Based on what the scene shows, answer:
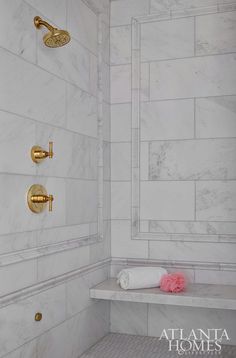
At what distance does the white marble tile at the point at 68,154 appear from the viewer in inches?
75.4

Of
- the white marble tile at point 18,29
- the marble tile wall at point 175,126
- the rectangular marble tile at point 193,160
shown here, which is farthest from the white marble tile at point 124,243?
the white marble tile at point 18,29

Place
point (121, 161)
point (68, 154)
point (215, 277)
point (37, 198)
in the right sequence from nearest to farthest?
point (37, 198)
point (68, 154)
point (215, 277)
point (121, 161)

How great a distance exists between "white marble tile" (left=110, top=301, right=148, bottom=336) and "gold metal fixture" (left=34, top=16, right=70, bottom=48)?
5.08ft

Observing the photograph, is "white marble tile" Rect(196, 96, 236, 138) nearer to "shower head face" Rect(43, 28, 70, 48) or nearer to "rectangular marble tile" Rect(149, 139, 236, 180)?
"rectangular marble tile" Rect(149, 139, 236, 180)

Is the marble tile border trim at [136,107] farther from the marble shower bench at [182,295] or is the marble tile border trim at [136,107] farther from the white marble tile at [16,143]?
the white marble tile at [16,143]

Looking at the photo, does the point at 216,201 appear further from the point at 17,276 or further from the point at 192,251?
the point at 17,276

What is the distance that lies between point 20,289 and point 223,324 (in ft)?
4.10

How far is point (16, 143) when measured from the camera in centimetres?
169

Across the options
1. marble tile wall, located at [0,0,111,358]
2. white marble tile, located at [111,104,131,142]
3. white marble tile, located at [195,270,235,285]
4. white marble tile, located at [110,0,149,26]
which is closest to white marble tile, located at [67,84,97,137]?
marble tile wall, located at [0,0,111,358]

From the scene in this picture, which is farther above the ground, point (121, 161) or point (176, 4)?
point (176, 4)

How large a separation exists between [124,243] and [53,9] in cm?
138

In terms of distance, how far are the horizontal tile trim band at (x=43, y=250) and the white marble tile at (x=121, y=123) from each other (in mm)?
638

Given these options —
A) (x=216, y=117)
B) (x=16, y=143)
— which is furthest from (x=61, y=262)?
(x=216, y=117)

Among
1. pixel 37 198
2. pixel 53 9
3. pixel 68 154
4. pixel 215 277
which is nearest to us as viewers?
pixel 37 198
